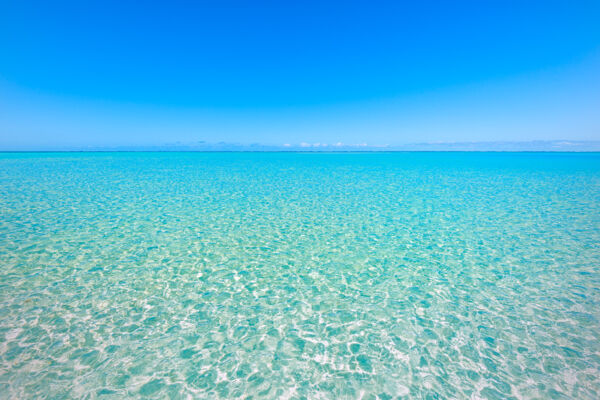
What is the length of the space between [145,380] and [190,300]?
159cm

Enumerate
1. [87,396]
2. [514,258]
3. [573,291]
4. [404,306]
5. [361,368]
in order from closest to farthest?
[87,396] → [361,368] → [404,306] → [573,291] → [514,258]

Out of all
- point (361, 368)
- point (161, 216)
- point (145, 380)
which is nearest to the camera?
point (145, 380)

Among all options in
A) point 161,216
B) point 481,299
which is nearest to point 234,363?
point 481,299

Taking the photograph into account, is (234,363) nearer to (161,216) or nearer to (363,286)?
(363,286)

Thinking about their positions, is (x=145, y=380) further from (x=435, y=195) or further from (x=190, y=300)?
(x=435, y=195)

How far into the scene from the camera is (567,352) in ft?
11.6

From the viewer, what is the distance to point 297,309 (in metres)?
4.51

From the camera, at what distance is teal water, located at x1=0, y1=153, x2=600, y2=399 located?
314 cm

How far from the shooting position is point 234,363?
11.1 ft

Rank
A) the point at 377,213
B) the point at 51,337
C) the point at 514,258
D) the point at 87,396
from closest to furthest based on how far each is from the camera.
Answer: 1. the point at 87,396
2. the point at 51,337
3. the point at 514,258
4. the point at 377,213

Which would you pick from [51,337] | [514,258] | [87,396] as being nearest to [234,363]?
[87,396]

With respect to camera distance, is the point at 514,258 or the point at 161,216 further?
the point at 161,216

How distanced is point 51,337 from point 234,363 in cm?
279

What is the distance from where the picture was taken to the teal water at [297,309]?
3.14 metres
